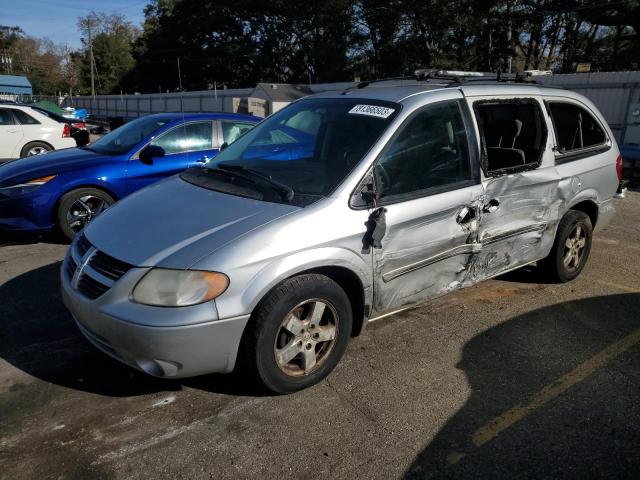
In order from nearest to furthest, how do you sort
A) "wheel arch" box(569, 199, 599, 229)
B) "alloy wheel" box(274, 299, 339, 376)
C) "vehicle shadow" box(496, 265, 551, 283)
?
"alloy wheel" box(274, 299, 339, 376)
"wheel arch" box(569, 199, 599, 229)
"vehicle shadow" box(496, 265, 551, 283)

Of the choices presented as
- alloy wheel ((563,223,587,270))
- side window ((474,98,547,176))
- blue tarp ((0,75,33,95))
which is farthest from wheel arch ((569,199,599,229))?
blue tarp ((0,75,33,95))

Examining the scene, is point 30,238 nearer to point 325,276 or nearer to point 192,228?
point 192,228

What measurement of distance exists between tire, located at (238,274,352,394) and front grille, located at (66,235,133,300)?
2.51 ft

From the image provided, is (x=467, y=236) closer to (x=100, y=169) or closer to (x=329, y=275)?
(x=329, y=275)

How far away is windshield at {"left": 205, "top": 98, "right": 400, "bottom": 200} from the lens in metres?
3.26

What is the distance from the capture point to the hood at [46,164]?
5.61m

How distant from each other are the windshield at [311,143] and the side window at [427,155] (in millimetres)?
160

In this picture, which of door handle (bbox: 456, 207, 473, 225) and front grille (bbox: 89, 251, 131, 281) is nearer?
front grille (bbox: 89, 251, 131, 281)

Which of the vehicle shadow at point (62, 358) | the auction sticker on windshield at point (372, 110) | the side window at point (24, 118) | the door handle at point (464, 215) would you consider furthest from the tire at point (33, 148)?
the door handle at point (464, 215)

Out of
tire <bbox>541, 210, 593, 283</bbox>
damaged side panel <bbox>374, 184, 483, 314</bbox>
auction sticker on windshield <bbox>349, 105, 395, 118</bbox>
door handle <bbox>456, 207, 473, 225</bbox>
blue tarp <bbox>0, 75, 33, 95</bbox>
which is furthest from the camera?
blue tarp <bbox>0, 75, 33, 95</bbox>

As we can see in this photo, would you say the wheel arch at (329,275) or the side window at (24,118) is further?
the side window at (24,118)

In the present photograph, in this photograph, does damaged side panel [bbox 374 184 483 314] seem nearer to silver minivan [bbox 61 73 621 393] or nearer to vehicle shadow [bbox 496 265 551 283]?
silver minivan [bbox 61 73 621 393]

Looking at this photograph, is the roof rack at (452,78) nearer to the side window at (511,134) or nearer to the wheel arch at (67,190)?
the side window at (511,134)

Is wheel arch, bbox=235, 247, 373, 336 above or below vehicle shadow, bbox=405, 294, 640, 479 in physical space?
above
